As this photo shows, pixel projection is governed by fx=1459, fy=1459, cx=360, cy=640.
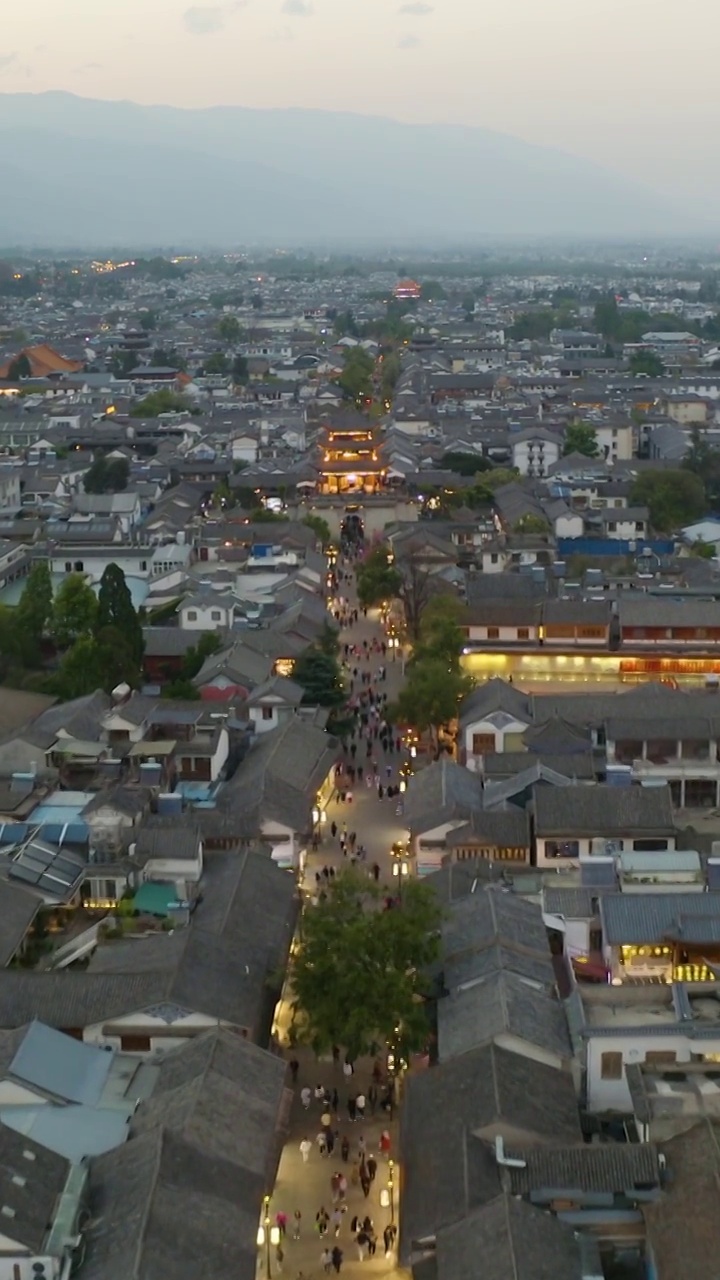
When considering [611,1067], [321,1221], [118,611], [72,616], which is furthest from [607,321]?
[321,1221]

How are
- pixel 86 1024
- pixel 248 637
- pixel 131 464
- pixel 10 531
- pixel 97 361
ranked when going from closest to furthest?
1. pixel 86 1024
2. pixel 248 637
3. pixel 10 531
4. pixel 131 464
5. pixel 97 361

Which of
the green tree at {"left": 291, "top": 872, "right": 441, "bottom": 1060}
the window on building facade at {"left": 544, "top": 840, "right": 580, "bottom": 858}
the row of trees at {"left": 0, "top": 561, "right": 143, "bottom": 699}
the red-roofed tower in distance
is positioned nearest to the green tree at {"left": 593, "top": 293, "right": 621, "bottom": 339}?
the red-roofed tower in distance

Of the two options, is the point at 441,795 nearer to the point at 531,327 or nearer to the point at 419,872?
the point at 419,872

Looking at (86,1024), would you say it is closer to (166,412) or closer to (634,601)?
(634,601)

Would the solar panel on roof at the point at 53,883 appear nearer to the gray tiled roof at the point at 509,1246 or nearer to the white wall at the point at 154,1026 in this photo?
the white wall at the point at 154,1026

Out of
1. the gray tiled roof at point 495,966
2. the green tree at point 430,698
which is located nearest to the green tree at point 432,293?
the green tree at point 430,698

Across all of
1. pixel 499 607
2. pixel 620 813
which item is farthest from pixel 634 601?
pixel 620 813

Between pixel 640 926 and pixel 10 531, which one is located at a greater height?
pixel 640 926

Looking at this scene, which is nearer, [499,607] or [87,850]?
[87,850]
